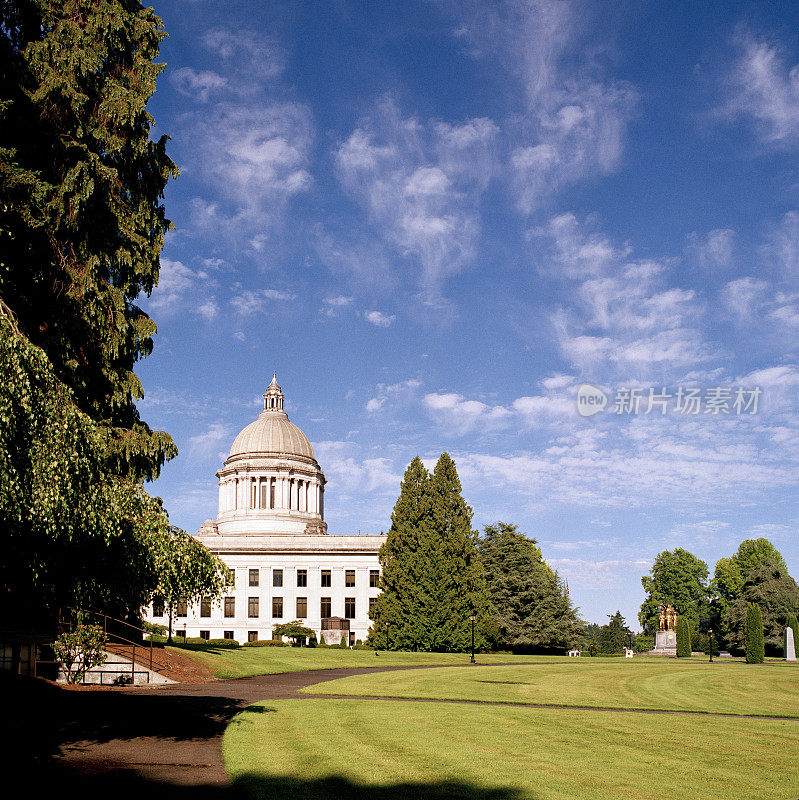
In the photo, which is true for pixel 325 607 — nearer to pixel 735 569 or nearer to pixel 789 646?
pixel 789 646

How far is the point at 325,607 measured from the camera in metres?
90.1

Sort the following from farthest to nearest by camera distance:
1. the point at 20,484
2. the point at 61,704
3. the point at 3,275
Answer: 1. the point at 61,704
2. the point at 3,275
3. the point at 20,484

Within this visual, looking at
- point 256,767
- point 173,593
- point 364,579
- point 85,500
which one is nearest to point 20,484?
point 85,500

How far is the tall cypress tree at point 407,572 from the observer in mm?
60812

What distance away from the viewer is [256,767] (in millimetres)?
11445

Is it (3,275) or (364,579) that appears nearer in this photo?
(3,275)

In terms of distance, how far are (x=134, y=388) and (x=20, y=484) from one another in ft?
37.8

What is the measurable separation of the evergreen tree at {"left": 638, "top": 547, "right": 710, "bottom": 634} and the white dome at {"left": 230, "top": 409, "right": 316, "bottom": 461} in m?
50.8

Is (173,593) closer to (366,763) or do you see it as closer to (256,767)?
(256,767)

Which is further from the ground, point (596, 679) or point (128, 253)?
point (128, 253)

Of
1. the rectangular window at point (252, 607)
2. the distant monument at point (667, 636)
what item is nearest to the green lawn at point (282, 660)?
the distant monument at point (667, 636)

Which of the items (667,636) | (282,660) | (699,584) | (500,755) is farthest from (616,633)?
(500,755)

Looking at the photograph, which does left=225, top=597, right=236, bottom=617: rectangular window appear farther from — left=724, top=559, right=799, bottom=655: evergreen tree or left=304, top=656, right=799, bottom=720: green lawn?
left=304, top=656, right=799, bottom=720: green lawn

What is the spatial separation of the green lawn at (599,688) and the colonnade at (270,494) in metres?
72.5
